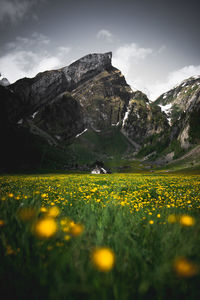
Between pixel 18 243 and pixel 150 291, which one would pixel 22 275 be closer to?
pixel 18 243

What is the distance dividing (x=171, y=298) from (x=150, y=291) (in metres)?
0.18

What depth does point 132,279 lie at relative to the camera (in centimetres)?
141

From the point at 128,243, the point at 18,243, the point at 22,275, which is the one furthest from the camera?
the point at 128,243

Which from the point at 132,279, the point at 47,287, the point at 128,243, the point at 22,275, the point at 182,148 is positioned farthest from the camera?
the point at 182,148

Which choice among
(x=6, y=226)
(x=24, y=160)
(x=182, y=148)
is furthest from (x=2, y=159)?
(x=182, y=148)

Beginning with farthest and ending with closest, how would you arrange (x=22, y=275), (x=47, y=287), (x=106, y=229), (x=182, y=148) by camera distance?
(x=182, y=148)
(x=106, y=229)
(x=22, y=275)
(x=47, y=287)

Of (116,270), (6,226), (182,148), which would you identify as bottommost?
(116,270)

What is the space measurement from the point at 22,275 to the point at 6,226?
738 millimetres

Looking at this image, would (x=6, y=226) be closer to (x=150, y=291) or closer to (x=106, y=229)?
(x=106, y=229)

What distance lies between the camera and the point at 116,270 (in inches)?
57.5

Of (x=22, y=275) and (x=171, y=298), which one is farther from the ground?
(x=22, y=275)

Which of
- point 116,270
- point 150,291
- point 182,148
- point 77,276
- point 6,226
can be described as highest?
point 182,148

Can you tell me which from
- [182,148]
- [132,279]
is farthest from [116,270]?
[182,148]

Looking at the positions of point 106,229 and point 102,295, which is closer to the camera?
point 102,295
